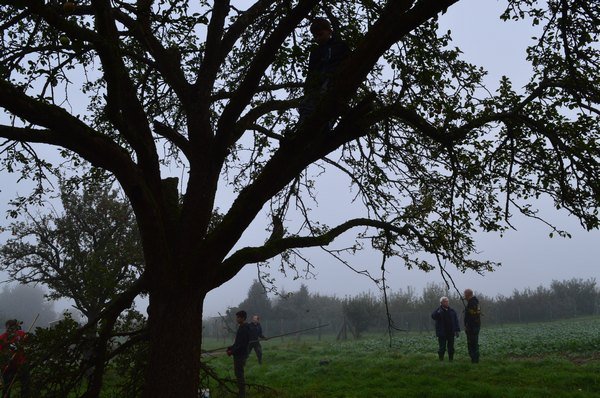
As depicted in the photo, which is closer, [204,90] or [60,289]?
[204,90]

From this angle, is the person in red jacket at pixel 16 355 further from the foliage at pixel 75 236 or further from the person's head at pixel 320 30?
the foliage at pixel 75 236

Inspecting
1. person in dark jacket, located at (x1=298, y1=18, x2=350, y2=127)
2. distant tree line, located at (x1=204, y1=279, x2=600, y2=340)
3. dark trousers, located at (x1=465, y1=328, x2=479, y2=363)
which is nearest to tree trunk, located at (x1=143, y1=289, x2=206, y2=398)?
person in dark jacket, located at (x1=298, y1=18, x2=350, y2=127)

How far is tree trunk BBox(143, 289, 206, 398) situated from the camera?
423 centimetres

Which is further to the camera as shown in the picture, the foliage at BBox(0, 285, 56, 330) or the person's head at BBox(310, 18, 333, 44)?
the foliage at BBox(0, 285, 56, 330)

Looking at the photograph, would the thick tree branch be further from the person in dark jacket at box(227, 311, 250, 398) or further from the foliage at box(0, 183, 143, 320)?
the foliage at box(0, 183, 143, 320)

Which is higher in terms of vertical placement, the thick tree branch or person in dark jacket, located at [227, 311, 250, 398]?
the thick tree branch

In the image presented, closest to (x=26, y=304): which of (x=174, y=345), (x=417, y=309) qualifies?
(x=417, y=309)

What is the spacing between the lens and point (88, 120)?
7.50 metres

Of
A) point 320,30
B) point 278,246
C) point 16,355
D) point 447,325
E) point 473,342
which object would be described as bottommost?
point 473,342

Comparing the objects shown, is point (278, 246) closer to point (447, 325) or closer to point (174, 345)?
point (174, 345)

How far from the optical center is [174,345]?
432 cm

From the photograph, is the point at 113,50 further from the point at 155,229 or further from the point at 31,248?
the point at 31,248

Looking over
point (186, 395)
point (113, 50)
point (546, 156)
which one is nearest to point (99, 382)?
point (186, 395)

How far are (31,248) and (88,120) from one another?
15.5m
